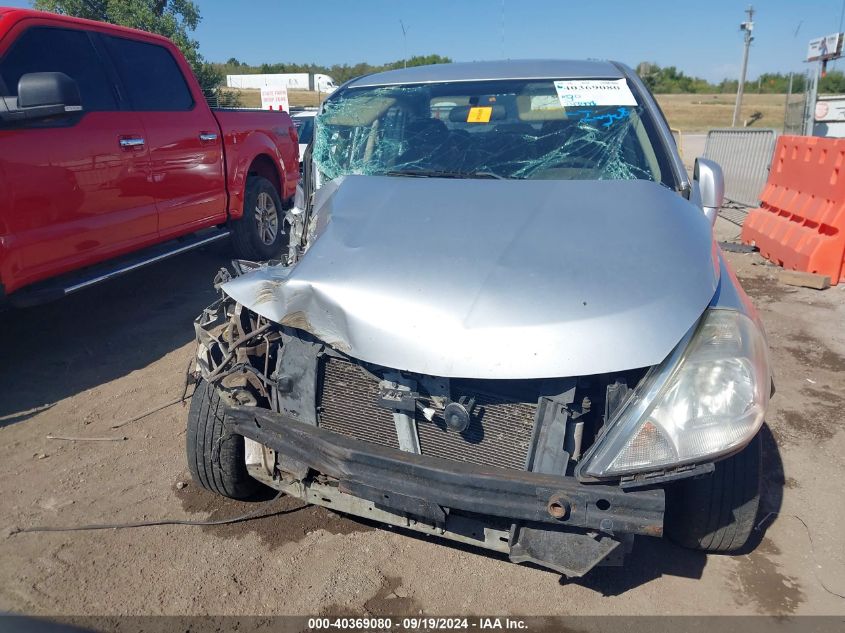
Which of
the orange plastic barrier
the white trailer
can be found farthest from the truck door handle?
the white trailer

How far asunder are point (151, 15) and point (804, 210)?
16430 mm

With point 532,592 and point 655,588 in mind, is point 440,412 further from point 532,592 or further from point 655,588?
point 655,588

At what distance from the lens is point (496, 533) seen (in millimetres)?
2252

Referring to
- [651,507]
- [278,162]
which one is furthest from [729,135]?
[651,507]

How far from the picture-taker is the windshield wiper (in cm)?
317

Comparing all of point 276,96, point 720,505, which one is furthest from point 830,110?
point 720,505

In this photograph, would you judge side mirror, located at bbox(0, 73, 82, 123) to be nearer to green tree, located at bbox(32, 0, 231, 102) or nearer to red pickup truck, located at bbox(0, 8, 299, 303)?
red pickup truck, located at bbox(0, 8, 299, 303)

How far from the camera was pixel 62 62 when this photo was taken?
4426 millimetres

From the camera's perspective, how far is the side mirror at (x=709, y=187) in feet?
10.6

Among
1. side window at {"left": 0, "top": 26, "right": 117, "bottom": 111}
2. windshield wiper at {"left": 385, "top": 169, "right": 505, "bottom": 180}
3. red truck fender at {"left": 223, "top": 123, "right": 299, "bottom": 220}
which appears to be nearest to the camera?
windshield wiper at {"left": 385, "top": 169, "right": 505, "bottom": 180}

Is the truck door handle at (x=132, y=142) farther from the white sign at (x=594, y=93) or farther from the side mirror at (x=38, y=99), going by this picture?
the white sign at (x=594, y=93)

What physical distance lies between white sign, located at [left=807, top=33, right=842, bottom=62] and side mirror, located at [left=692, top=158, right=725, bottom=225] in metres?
15.6

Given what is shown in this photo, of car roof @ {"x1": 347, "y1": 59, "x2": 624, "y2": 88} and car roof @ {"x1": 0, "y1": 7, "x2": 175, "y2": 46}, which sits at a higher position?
car roof @ {"x1": 0, "y1": 7, "x2": 175, "y2": 46}

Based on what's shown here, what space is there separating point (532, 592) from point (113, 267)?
3.67 m
